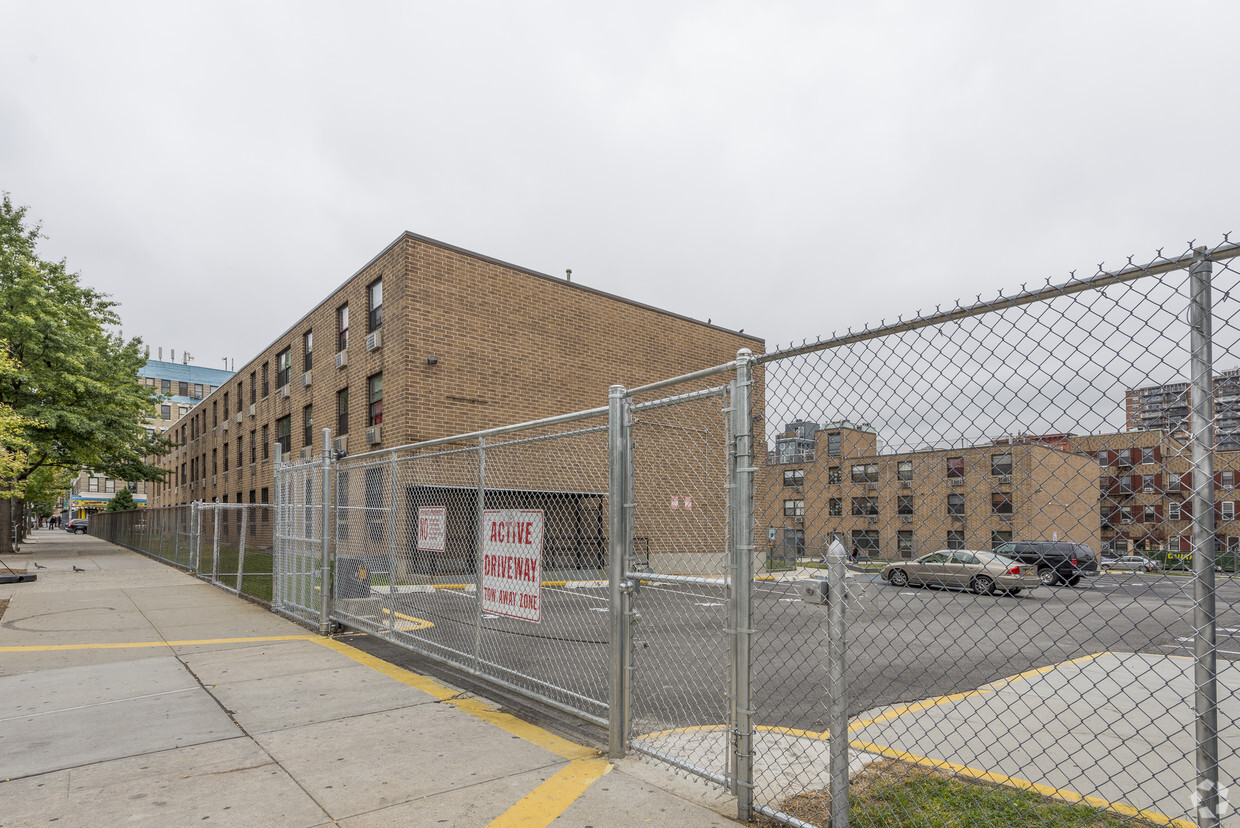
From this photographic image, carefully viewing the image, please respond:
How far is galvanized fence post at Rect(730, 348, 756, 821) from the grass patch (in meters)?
0.22

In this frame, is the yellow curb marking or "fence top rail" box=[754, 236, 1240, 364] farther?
the yellow curb marking

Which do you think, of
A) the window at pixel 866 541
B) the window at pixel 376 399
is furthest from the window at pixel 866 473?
the window at pixel 376 399

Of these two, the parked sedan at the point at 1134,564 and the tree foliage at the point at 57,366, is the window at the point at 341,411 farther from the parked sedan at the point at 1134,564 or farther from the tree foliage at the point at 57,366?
the parked sedan at the point at 1134,564

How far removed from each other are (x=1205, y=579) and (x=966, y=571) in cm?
71

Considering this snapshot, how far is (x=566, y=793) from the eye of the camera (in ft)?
13.2

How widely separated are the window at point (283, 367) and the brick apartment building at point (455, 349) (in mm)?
83

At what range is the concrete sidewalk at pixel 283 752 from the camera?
382 centimetres

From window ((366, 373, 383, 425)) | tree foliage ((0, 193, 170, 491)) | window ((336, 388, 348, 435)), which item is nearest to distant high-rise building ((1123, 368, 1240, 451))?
window ((366, 373, 383, 425))

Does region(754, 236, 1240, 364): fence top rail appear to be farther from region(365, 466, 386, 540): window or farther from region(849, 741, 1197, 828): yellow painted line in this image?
region(365, 466, 386, 540): window

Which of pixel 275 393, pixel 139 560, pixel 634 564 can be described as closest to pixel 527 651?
pixel 634 564

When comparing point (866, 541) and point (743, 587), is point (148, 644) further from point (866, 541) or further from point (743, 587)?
point (866, 541)

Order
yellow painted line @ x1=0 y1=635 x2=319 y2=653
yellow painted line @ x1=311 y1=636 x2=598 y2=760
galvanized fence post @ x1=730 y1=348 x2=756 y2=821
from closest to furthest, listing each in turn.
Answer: galvanized fence post @ x1=730 y1=348 x2=756 y2=821 < yellow painted line @ x1=311 y1=636 x2=598 y2=760 < yellow painted line @ x1=0 y1=635 x2=319 y2=653

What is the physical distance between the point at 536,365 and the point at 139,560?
15.2 metres

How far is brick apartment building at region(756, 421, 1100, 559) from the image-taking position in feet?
7.88
